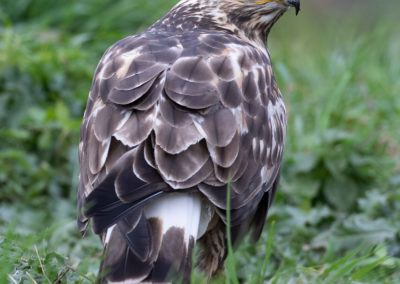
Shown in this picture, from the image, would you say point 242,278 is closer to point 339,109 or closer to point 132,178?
point 132,178

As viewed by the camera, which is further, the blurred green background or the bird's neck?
the bird's neck

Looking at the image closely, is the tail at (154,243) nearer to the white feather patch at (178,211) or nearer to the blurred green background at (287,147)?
the white feather patch at (178,211)

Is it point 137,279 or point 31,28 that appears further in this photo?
point 31,28

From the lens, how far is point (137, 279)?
2863 mm

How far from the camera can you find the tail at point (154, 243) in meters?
2.88

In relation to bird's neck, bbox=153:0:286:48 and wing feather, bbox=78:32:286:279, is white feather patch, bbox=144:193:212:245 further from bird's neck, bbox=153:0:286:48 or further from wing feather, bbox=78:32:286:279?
bird's neck, bbox=153:0:286:48

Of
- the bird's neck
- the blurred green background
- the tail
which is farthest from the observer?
the bird's neck

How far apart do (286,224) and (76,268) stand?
5.89ft

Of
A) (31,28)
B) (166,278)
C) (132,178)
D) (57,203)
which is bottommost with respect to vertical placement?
(57,203)

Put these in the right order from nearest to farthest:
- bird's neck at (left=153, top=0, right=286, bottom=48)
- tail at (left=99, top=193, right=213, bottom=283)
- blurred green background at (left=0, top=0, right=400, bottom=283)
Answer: tail at (left=99, top=193, right=213, bottom=283) < blurred green background at (left=0, top=0, right=400, bottom=283) < bird's neck at (left=153, top=0, right=286, bottom=48)

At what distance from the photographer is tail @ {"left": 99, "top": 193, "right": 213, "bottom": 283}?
2.88 m

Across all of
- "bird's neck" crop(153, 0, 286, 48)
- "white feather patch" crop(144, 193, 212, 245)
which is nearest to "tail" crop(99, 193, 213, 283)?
"white feather patch" crop(144, 193, 212, 245)

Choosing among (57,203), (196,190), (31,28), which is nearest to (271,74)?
(196,190)

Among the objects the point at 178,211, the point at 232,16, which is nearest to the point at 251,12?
the point at 232,16
